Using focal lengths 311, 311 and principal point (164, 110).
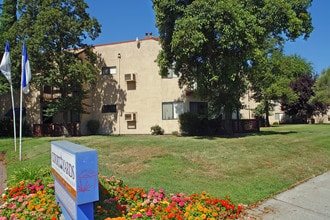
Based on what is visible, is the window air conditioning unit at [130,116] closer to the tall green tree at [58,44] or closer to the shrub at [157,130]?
the shrub at [157,130]

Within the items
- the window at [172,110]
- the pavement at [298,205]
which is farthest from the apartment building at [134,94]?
the pavement at [298,205]

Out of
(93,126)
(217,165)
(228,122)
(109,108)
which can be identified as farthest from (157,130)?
(217,165)

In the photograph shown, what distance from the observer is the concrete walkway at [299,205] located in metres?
5.88

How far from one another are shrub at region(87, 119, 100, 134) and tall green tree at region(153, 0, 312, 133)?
30.1 feet

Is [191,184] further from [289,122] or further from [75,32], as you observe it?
[289,122]

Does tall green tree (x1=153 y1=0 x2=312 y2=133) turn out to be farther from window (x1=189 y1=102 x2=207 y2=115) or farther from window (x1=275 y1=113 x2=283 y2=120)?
window (x1=275 y1=113 x2=283 y2=120)

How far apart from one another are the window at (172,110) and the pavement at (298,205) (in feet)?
46.3

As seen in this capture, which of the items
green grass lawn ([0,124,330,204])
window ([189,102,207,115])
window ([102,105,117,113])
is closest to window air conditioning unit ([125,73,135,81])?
window ([102,105,117,113])

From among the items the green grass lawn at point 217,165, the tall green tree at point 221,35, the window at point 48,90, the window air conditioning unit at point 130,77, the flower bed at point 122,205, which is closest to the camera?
the flower bed at point 122,205

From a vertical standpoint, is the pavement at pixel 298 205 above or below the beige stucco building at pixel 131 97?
below

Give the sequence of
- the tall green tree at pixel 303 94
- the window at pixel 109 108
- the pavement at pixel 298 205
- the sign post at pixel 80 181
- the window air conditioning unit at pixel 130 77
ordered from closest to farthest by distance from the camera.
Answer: the sign post at pixel 80 181 → the pavement at pixel 298 205 → the window air conditioning unit at pixel 130 77 → the window at pixel 109 108 → the tall green tree at pixel 303 94

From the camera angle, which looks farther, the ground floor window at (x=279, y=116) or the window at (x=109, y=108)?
the ground floor window at (x=279, y=116)

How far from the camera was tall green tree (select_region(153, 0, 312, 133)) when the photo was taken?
14750mm

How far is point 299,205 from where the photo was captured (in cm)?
652
